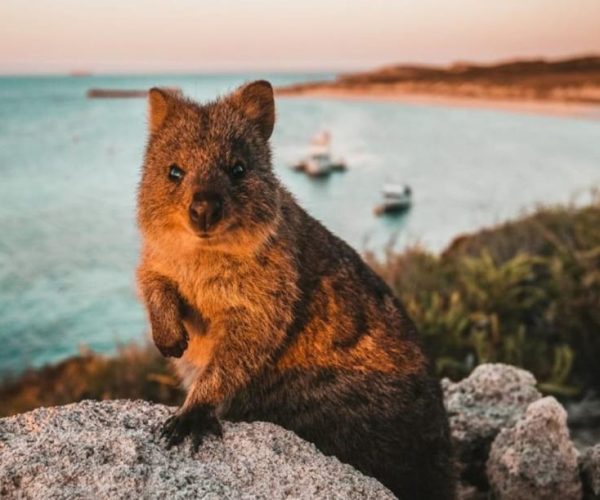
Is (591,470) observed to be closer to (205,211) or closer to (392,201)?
(205,211)

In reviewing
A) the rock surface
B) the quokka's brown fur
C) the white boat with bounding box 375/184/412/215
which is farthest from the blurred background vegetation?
the white boat with bounding box 375/184/412/215

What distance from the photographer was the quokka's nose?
151 inches

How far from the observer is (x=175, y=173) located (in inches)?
169

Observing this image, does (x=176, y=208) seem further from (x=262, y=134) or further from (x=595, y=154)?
(x=595, y=154)

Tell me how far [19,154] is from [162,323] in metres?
62.6

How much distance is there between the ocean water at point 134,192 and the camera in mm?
21125

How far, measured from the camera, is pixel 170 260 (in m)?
4.27

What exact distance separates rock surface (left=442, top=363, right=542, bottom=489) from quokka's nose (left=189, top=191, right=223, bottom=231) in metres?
3.10

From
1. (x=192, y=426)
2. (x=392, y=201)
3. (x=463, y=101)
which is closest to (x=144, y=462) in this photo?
(x=192, y=426)

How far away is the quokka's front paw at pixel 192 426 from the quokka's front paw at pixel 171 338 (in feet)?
1.38

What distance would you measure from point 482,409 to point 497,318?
3636 millimetres

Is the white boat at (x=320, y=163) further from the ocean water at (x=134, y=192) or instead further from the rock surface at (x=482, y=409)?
the rock surface at (x=482, y=409)

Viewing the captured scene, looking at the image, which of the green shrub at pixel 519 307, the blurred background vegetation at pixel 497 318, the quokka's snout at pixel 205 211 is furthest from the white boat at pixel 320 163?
the quokka's snout at pixel 205 211

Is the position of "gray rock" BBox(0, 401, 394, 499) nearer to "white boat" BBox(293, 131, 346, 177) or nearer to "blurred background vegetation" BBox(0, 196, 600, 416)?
"blurred background vegetation" BBox(0, 196, 600, 416)
